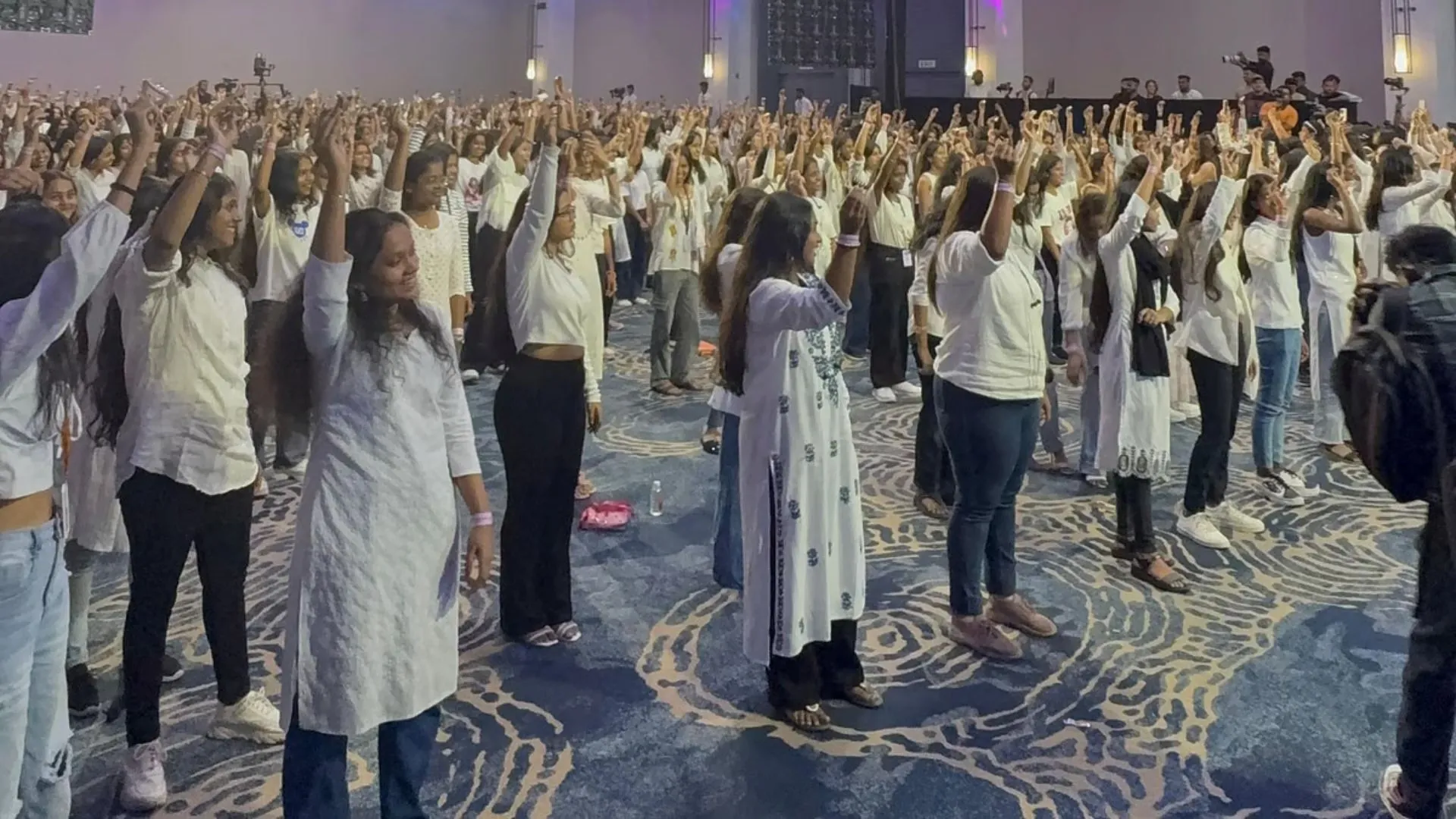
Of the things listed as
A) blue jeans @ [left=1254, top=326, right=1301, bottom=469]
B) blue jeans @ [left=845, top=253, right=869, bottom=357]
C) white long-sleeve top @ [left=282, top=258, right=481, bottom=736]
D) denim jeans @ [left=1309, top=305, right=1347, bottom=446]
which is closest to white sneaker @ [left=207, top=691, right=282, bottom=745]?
white long-sleeve top @ [left=282, top=258, right=481, bottom=736]

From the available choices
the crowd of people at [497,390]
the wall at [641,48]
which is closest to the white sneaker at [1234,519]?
the crowd of people at [497,390]

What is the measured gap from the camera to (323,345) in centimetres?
198

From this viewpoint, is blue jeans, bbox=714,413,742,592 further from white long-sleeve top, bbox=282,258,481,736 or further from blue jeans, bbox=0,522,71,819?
blue jeans, bbox=0,522,71,819

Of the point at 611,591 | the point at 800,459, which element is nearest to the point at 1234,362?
the point at 800,459

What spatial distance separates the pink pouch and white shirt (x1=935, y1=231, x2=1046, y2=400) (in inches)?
64.8

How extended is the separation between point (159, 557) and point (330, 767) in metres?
0.78

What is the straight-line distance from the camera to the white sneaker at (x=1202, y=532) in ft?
13.6

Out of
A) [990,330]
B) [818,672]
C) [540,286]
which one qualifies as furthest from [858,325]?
[818,672]

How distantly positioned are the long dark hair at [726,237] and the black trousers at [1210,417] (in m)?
1.87

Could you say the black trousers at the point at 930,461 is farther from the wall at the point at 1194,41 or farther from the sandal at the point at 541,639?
the wall at the point at 1194,41

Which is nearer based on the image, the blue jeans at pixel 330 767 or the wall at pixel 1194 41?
the blue jeans at pixel 330 767

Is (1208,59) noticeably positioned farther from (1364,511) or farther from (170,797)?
(170,797)

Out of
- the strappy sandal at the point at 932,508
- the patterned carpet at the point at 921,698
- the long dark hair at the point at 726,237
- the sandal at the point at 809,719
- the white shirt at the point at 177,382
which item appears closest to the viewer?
the white shirt at the point at 177,382

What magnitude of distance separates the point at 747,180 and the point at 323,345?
532 cm
